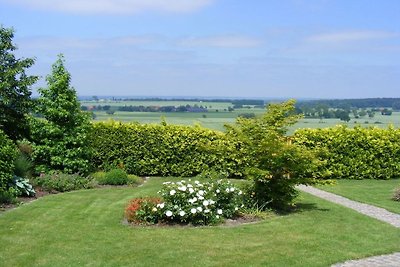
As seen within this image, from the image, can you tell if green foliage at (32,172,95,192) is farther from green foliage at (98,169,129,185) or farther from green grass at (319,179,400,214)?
green grass at (319,179,400,214)

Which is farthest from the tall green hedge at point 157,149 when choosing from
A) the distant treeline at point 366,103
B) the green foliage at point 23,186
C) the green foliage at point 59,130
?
the distant treeline at point 366,103

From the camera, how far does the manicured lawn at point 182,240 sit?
7.41m

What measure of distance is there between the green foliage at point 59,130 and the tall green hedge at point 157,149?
167 cm

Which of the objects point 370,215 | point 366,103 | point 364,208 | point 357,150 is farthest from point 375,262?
point 366,103

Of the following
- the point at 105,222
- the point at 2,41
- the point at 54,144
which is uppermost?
the point at 2,41

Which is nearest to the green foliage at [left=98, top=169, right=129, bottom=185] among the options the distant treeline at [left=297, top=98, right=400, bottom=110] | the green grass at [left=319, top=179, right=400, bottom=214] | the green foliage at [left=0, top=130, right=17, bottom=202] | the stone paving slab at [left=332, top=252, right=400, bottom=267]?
the green foliage at [left=0, top=130, right=17, bottom=202]

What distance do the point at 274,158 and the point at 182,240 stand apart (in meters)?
3.14

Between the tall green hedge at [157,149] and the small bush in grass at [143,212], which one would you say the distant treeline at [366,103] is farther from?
the small bush in grass at [143,212]

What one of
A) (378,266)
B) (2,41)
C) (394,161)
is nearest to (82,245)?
(378,266)

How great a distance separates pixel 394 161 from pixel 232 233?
432 inches

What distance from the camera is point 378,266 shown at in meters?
7.22

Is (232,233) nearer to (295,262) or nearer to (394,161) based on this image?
(295,262)

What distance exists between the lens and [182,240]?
8.45 meters

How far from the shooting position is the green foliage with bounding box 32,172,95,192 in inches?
538
